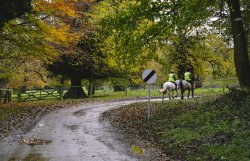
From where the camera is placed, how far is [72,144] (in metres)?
11.1

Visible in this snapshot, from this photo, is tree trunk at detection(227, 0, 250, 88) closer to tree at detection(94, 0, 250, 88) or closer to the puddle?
tree at detection(94, 0, 250, 88)

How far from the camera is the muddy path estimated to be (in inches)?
372

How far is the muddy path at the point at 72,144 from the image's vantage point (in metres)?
9.44

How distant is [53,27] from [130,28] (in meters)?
9.24

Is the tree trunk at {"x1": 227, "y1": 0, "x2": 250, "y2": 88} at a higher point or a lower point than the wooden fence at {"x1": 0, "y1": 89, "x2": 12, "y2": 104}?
higher

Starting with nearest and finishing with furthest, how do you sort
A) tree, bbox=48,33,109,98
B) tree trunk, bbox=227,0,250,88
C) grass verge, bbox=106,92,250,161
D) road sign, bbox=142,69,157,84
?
grass verge, bbox=106,92,250,161
tree trunk, bbox=227,0,250,88
road sign, bbox=142,69,157,84
tree, bbox=48,33,109,98

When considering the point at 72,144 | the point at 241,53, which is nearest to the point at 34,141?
the point at 72,144

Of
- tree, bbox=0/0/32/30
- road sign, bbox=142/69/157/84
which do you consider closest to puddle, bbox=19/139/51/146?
road sign, bbox=142/69/157/84

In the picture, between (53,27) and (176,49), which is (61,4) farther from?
(176,49)

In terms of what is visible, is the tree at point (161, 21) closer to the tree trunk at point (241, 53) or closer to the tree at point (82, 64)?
the tree trunk at point (241, 53)

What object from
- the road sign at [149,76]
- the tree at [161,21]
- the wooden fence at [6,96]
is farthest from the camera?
the wooden fence at [6,96]

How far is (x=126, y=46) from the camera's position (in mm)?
14836

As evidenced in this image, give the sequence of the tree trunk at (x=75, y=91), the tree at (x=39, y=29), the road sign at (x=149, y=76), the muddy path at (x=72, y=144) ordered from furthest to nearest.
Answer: the tree trunk at (x=75, y=91), the tree at (x=39, y=29), the road sign at (x=149, y=76), the muddy path at (x=72, y=144)

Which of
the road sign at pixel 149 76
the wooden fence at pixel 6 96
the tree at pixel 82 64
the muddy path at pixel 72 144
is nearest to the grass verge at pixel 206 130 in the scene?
the muddy path at pixel 72 144
